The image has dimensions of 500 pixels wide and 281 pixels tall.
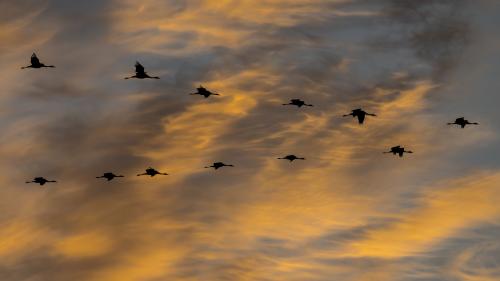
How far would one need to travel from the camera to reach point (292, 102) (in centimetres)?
19212

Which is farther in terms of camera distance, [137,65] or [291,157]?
[291,157]

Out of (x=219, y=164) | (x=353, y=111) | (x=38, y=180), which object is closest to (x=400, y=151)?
(x=353, y=111)

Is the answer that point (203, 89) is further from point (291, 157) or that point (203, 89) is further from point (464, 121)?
point (464, 121)

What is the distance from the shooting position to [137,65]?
183875mm

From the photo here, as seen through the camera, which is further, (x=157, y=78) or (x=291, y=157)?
(x=291, y=157)

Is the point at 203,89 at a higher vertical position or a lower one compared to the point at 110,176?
higher

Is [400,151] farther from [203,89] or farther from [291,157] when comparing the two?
[203,89]

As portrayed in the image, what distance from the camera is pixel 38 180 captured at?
639 ft

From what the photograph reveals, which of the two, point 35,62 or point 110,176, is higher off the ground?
point 35,62

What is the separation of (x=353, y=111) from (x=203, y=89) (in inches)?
1015

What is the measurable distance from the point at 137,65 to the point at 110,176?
21808 mm

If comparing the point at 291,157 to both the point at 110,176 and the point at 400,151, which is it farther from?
the point at 110,176

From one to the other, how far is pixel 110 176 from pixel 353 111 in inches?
1721

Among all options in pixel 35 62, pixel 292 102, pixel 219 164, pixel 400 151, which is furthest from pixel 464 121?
pixel 35 62
